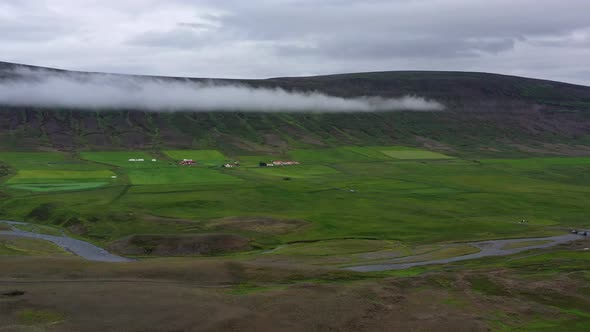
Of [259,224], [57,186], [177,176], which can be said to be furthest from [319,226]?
[57,186]

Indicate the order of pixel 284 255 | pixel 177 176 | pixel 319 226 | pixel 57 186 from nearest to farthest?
pixel 284 255
pixel 319 226
pixel 57 186
pixel 177 176

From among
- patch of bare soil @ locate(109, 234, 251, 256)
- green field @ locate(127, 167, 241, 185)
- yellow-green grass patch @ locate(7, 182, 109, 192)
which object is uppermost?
green field @ locate(127, 167, 241, 185)

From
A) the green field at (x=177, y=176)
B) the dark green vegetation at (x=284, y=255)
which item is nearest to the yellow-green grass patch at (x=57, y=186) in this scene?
the dark green vegetation at (x=284, y=255)

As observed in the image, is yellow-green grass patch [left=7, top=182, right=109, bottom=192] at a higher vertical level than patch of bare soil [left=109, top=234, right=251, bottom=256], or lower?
higher

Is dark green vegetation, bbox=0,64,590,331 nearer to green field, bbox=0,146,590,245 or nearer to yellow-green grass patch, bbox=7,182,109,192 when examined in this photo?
green field, bbox=0,146,590,245

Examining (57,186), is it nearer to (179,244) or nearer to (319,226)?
(179,244)

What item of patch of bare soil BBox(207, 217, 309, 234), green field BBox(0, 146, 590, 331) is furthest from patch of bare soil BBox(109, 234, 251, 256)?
patch of bare soil BBox(207, 217, 309, 234)

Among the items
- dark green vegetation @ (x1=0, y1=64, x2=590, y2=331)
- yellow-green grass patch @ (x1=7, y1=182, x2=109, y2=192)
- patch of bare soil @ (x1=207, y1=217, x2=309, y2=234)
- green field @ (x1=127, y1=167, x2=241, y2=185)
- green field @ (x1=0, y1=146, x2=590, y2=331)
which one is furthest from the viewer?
green field @ (x1=127, y1=167, x2=241, y2=185)

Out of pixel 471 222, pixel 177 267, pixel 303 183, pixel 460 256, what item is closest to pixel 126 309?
pixel 177 267
